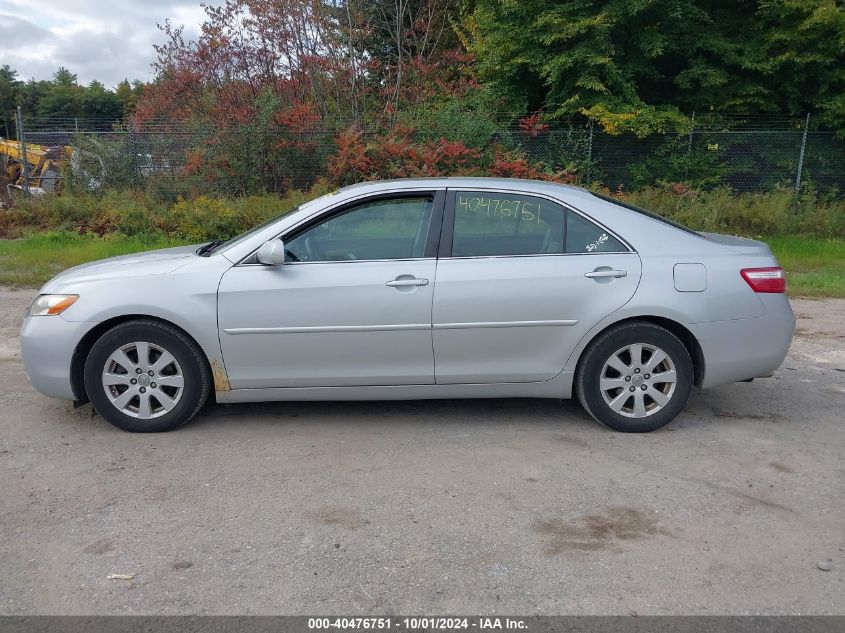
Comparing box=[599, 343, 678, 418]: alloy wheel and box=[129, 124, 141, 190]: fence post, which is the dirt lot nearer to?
box=[599, 343, 678, 418]: alloy wheel

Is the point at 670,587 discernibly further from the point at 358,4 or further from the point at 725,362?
the point at 358,4

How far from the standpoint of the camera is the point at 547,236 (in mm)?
4965

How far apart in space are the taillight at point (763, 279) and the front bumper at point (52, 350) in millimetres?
4222

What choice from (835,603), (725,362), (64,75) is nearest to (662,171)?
(725,362)

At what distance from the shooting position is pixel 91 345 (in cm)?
485

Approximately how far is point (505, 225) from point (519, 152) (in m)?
10.9

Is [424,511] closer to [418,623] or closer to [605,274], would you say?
[418,623]

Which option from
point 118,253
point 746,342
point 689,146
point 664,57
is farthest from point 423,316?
point 664,57

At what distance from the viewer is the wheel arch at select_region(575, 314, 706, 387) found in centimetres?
483

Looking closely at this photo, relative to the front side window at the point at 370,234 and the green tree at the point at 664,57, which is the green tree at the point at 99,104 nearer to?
the green tree at the point at 664,57

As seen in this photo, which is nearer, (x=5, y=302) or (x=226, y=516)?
(x=226, y=516)

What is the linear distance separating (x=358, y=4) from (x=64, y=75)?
7481 cm

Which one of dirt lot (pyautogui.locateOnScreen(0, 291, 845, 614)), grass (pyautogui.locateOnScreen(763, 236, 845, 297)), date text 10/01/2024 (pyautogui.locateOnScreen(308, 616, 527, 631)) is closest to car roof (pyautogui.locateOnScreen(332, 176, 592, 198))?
dirt lot (pyautogui.locateOnScreen(0, 291, 845, 614))

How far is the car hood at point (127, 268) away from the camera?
4.84 m
